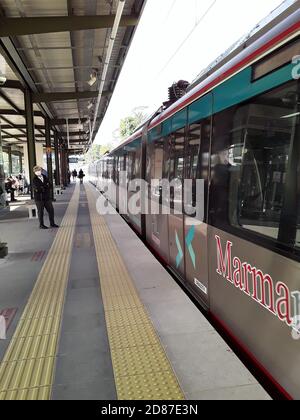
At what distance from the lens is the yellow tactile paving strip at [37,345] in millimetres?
2400

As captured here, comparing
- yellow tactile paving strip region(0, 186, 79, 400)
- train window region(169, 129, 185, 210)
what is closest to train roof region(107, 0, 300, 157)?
train window region(169, 129, 185, 210)

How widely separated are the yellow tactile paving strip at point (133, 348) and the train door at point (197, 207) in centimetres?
70

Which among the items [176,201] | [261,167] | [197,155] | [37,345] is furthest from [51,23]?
[37,345]

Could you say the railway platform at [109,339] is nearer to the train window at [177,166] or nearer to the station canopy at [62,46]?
the train window at [177,166]

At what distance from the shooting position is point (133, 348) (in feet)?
9.40

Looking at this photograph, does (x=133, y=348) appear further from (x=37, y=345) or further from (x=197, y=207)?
(x=197, y=207)

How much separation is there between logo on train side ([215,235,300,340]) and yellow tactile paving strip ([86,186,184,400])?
80 cm

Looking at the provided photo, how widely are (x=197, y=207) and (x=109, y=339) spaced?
1.65 m

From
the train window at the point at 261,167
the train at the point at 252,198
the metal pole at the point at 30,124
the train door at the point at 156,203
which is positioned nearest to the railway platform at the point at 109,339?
the train at the point at 252,198

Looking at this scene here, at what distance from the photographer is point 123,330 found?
3240 mm

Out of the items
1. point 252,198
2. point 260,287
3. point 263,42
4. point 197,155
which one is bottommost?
point 260,287

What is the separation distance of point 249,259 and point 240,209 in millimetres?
457

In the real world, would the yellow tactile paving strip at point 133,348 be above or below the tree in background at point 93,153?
below

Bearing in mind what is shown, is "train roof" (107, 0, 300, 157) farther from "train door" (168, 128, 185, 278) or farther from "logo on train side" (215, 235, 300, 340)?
"logo on train side" (215, 235, 300, 340)
